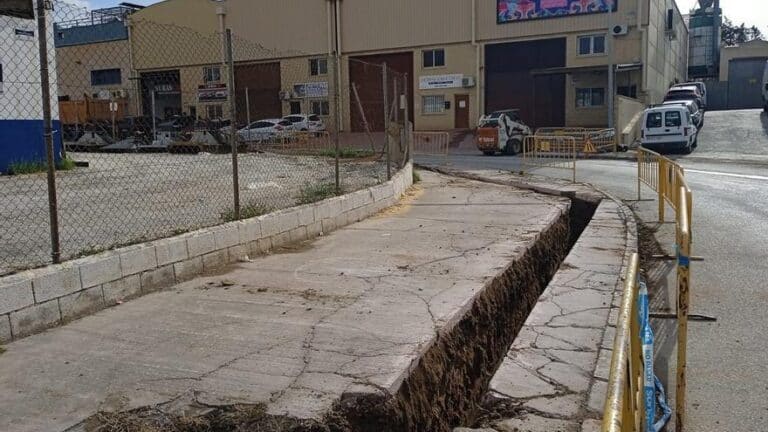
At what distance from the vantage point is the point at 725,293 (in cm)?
718

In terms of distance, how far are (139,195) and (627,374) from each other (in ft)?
31.8

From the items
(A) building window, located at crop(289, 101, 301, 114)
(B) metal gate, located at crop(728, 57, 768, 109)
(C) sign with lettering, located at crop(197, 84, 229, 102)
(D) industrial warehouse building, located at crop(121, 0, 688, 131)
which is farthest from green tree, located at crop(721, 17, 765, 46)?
(C) sign with lettering, located at crop(197, 84, 229, 102)

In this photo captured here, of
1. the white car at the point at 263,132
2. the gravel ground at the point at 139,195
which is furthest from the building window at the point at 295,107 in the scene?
the gravel ground at the point at 139,195

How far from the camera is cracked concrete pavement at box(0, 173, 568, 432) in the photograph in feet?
13.2

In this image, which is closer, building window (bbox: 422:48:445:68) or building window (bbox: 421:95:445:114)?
building window (bbox: 422:48:445:68)

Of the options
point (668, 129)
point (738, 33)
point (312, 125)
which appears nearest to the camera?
point (312, 125)

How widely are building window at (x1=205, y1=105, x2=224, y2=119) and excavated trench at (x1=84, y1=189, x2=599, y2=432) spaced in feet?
37.2

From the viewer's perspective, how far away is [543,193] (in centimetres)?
1514

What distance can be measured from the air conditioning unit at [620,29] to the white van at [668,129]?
9989mm

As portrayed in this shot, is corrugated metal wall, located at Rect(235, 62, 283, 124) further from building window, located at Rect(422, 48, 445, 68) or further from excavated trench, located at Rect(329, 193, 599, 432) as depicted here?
excavated trench, located at Rect(329, 193, 599, 432)

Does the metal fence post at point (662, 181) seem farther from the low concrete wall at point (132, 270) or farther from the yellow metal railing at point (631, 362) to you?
the yellow metal railing at point (631, 362)

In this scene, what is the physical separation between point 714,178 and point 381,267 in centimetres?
1382

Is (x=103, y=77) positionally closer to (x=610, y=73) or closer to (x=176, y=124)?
(x=176, y=124)

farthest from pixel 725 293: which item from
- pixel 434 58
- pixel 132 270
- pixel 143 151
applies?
pixel 434 58
